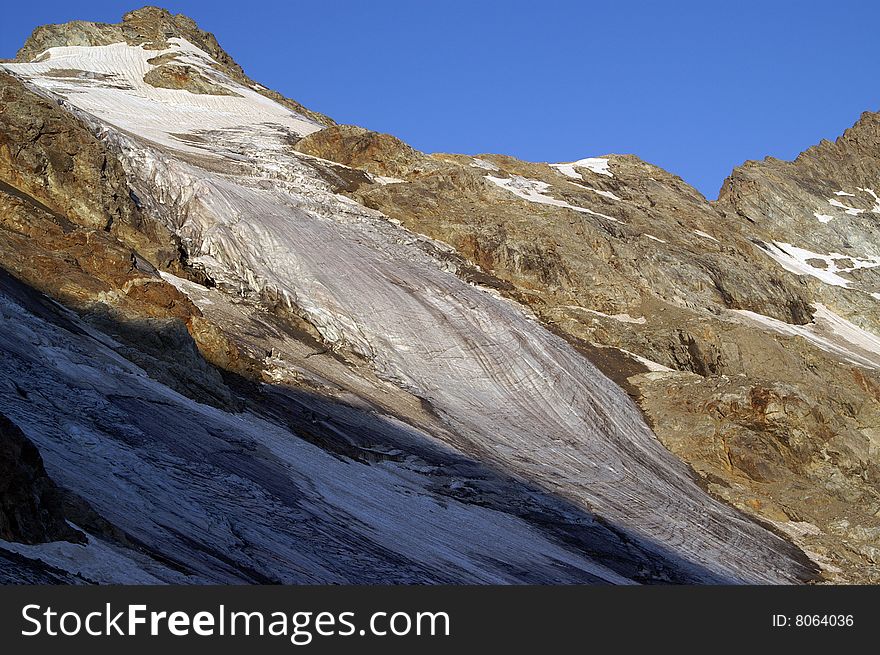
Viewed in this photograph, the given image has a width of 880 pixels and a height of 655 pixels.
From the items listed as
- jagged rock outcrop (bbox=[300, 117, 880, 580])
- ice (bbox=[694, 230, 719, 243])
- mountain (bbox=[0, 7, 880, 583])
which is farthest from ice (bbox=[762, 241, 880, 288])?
ice (bbox=[694, 230, 719, 243])

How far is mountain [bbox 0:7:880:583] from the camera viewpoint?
23.1 meters

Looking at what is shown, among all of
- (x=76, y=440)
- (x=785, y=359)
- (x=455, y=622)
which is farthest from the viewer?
(x=785, y=359)

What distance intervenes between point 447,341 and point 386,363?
4472mm

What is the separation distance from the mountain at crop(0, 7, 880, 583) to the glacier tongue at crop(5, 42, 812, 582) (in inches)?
7.4

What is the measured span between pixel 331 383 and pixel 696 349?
25.3 metres

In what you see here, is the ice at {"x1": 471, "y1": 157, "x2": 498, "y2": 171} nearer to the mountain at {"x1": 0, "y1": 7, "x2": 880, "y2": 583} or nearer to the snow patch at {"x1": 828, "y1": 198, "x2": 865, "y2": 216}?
the mountain at {"x1": 0, "y1": 7, "x2": 880, "y2": 583}

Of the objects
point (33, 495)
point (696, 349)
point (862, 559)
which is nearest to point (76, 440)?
point (33, 495)

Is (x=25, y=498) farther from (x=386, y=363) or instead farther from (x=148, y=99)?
(x=148, y=99)

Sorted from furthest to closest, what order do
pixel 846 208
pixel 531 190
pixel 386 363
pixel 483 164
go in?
pixel 846 208
pixel 483 164
pixel 531 190
pixel 386 363

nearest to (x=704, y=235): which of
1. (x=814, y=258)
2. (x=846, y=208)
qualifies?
(x=814, y=258)

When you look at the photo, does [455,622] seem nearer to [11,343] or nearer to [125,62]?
[11,343]

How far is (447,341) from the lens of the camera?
→ 47031mm

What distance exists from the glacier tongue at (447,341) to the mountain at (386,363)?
0.61ft

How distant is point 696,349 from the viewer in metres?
57.1
